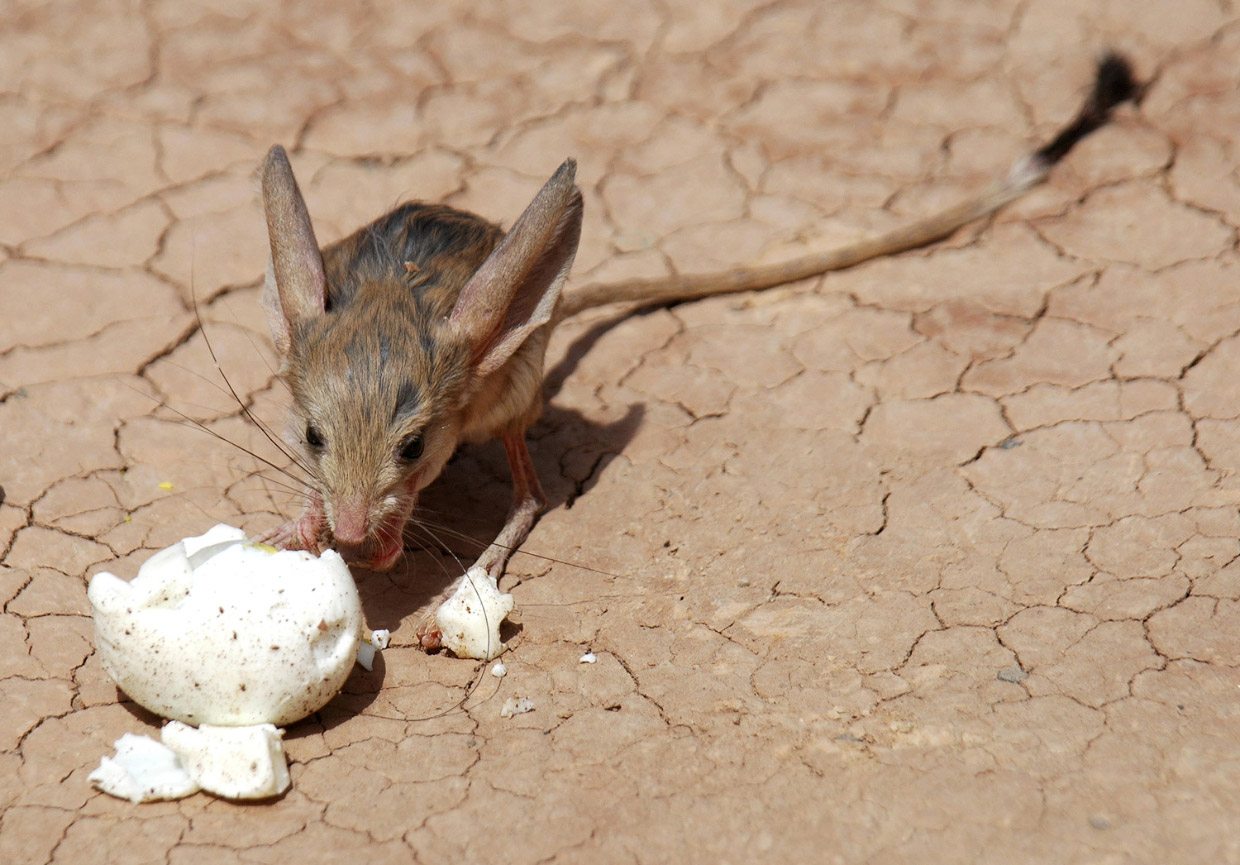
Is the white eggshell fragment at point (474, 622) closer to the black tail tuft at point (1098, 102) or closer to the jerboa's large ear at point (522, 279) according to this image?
the jerboa's large ear at point (522, 279)

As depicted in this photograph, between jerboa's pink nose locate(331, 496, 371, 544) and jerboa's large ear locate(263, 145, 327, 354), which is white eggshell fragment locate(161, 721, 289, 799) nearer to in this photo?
jerboa's pink nose locate(331, 496, 371, 544)

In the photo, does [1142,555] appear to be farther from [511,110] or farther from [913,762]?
[511,110]

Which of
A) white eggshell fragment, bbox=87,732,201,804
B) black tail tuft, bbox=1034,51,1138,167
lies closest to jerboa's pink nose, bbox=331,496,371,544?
white eggshell fragment, bbox=87,732,201,804

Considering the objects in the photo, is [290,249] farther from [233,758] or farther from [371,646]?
[233,758]

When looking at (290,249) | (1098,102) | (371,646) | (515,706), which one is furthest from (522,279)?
(1098,102)

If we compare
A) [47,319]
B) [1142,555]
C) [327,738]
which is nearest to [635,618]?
[327,738]

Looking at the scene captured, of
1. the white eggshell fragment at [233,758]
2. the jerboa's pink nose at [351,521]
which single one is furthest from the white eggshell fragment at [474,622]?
the white eggshell fragment at [233,758]
